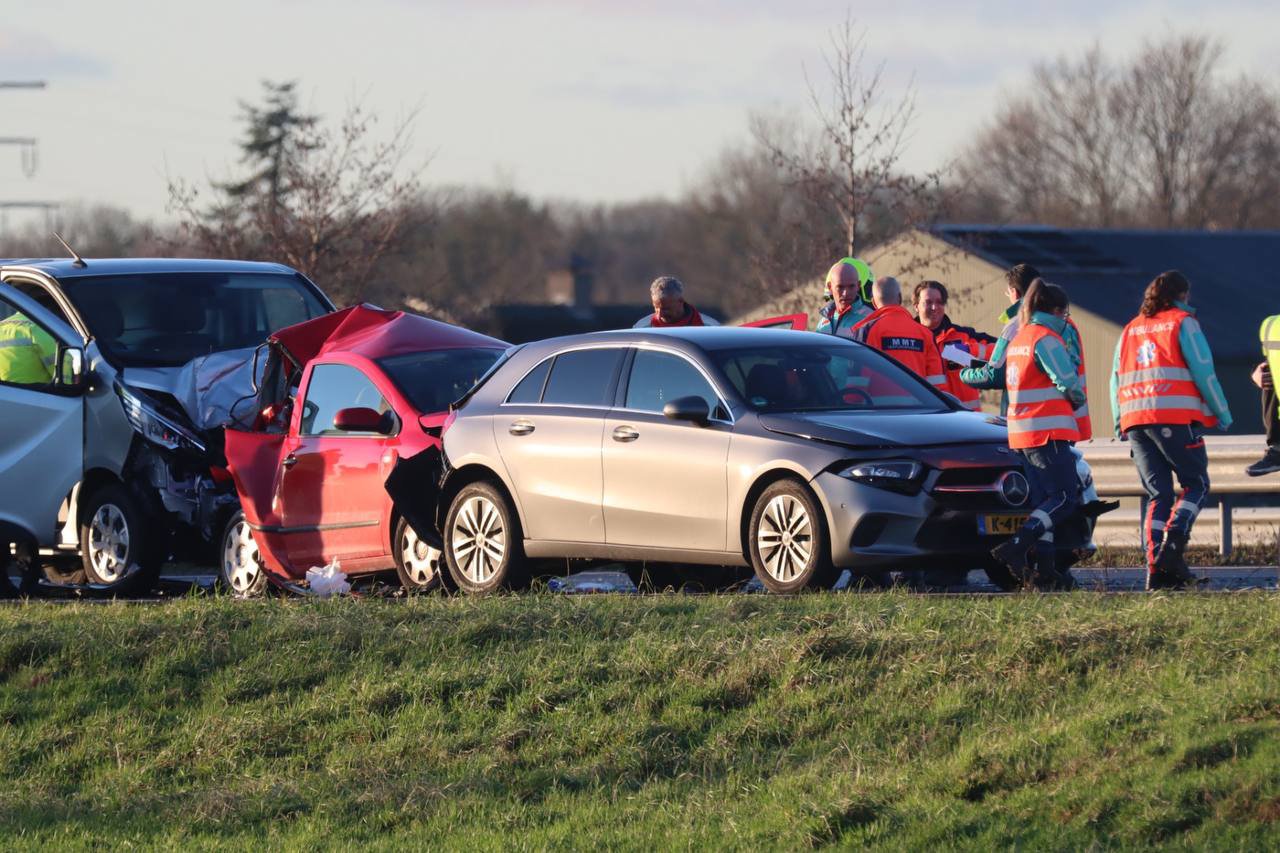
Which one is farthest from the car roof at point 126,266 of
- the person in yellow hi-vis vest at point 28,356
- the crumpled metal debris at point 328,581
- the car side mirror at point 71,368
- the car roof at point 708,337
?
the car roof at point 708,337

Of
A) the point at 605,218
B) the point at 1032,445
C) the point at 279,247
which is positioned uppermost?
the point at 605,218

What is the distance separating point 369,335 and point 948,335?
4.00 m

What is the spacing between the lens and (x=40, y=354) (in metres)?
14.4

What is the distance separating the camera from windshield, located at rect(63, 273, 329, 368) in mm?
14711

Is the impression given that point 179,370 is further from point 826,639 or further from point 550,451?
point 826,639

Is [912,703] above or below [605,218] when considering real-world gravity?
below


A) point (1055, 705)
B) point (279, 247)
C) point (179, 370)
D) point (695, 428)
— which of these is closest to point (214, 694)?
point (695, 428)

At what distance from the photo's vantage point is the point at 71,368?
14117 millimetres

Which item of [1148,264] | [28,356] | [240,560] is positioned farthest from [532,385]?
[1148,264]

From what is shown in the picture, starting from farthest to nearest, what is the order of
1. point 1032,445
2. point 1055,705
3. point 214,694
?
point 1032,445
point 214,694
point 1055,705

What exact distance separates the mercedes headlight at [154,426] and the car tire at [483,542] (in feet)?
8.17

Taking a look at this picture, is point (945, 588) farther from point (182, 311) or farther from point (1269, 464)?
point (182, 311)

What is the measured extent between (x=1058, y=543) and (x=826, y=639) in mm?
3003

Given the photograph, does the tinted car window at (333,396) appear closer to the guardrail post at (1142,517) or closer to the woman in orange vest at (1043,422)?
the woman in orange vest at (1043,422)
